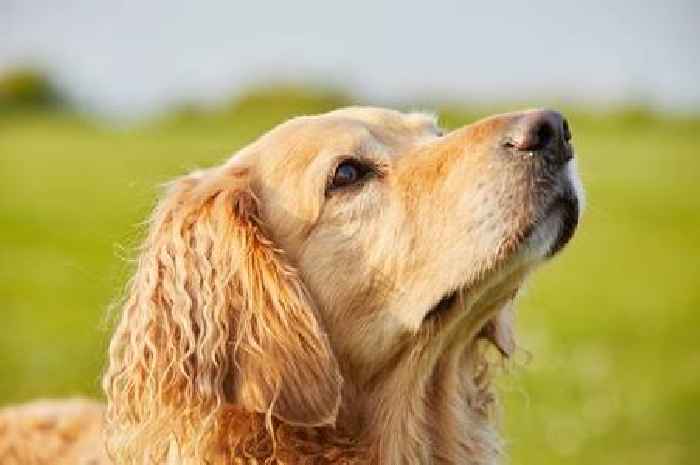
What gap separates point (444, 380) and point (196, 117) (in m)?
14.2

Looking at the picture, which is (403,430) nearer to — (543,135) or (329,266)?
(329,266)

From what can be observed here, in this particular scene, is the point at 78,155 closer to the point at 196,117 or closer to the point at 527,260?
the point at 196,117

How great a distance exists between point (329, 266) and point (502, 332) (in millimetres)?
838

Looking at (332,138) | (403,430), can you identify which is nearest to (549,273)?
(403,430)

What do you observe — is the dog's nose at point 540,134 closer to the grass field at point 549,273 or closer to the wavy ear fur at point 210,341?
the wavy ear fur at point 210,341

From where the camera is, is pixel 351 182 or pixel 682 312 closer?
pixel 351 182

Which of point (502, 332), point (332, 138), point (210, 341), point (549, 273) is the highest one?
point (332, 138)

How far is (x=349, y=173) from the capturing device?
14.1 feet

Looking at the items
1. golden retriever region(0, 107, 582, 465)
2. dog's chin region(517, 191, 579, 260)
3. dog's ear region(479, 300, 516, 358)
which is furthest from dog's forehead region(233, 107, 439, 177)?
dog's ear region(479, 300, 516, 358)

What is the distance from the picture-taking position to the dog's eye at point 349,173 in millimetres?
4284

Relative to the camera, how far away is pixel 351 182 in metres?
4.28

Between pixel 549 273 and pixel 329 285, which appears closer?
pixel 329 285

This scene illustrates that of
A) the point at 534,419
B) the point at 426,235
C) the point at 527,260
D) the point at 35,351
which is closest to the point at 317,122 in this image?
the point at 426,235

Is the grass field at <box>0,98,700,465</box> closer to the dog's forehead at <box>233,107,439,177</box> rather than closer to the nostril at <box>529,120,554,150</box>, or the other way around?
the dog's forehead at <box>233,107,439,177</box>
